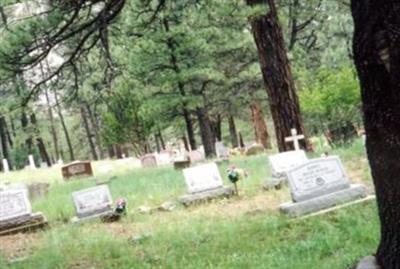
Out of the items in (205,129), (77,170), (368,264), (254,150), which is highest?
(205,129)

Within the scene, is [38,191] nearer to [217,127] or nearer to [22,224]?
[22,224]

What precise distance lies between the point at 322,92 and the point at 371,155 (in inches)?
532

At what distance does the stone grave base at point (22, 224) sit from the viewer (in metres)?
11.1

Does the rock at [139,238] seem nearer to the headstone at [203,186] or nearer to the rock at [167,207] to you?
the rock at [167,207]

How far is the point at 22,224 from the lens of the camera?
11203 mm

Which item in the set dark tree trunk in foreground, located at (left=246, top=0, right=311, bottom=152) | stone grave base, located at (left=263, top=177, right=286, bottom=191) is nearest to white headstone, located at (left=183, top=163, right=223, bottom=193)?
stone grave base, located at (left=263, top=177, right=286, bottom=191)

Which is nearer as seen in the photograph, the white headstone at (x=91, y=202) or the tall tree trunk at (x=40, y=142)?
the white headstone at (x=91, y=202)

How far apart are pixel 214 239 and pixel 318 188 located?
1992 mm

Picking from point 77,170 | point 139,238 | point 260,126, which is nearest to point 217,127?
point 260,126

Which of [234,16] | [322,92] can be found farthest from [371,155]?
[322,92]

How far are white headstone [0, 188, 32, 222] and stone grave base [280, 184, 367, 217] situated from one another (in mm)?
5343

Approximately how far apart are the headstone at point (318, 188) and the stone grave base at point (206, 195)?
2.79 meters

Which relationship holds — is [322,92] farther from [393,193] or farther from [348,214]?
[393,193]

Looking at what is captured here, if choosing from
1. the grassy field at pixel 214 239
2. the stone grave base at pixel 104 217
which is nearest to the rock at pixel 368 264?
the grassy field at pixel 214 239
